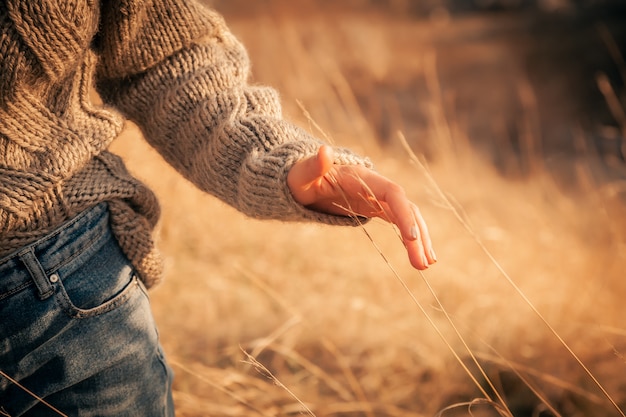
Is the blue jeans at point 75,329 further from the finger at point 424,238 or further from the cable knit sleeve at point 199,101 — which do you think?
the finger at point 424,238

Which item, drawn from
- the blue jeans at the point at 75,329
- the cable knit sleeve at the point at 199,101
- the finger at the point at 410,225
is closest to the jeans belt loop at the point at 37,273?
the blue jeans at the point at 75,329

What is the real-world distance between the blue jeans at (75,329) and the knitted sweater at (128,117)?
4cm

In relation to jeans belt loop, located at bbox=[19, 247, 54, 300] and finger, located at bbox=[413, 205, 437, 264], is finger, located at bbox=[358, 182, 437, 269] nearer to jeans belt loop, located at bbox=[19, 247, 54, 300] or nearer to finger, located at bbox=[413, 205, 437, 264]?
finger, located at bbox=[413, 205, 437, 264]

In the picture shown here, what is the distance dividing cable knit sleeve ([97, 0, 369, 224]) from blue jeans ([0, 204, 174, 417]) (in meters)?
0.20

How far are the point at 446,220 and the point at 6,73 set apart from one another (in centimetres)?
312

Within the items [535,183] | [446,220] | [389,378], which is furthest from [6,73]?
A: [535,183]

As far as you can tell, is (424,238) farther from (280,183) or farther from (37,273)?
(37,273)

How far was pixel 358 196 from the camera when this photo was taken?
803 mm

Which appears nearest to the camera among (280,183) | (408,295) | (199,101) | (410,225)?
(410,225)

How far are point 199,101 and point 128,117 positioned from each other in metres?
0.15

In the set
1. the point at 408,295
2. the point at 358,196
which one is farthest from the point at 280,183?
the point at 408,295

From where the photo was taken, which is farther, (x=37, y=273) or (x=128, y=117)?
(x=128, y=117)

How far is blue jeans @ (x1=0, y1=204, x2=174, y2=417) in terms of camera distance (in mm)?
777

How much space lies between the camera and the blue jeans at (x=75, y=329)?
78 cm
